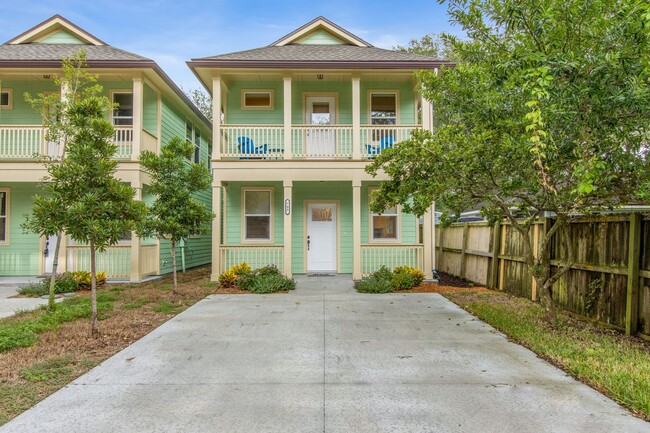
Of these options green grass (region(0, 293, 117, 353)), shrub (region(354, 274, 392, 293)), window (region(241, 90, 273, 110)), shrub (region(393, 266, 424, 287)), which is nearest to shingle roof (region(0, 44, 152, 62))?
window (region(241, 90, 273, 110))

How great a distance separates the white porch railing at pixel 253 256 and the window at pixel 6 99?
800 cm

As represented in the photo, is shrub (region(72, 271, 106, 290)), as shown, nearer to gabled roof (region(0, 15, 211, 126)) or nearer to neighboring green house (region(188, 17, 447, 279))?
neighboring green house (region(188, 17, 447, 279))

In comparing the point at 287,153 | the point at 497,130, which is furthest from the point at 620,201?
the point at 287,153

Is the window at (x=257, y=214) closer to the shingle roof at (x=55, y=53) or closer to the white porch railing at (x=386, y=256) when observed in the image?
the white porch railing at (x=386, y=256)

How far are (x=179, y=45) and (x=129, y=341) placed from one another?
31.1 metres

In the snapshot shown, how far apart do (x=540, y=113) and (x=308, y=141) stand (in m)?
7.62

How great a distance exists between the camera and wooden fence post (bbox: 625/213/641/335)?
5.08 meters

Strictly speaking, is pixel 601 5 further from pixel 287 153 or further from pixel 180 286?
pixel 180 286

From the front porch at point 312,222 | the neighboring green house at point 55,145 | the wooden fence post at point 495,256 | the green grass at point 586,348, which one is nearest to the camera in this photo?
the green grass at point 586,348

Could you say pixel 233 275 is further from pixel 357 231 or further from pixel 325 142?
pixel 325 142

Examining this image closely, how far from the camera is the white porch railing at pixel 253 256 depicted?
1077 cm

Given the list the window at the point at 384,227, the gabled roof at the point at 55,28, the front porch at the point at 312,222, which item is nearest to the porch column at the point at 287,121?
the front porch at the point at 312,222

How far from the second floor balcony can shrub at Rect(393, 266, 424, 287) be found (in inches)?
302

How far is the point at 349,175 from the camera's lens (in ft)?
35.0
